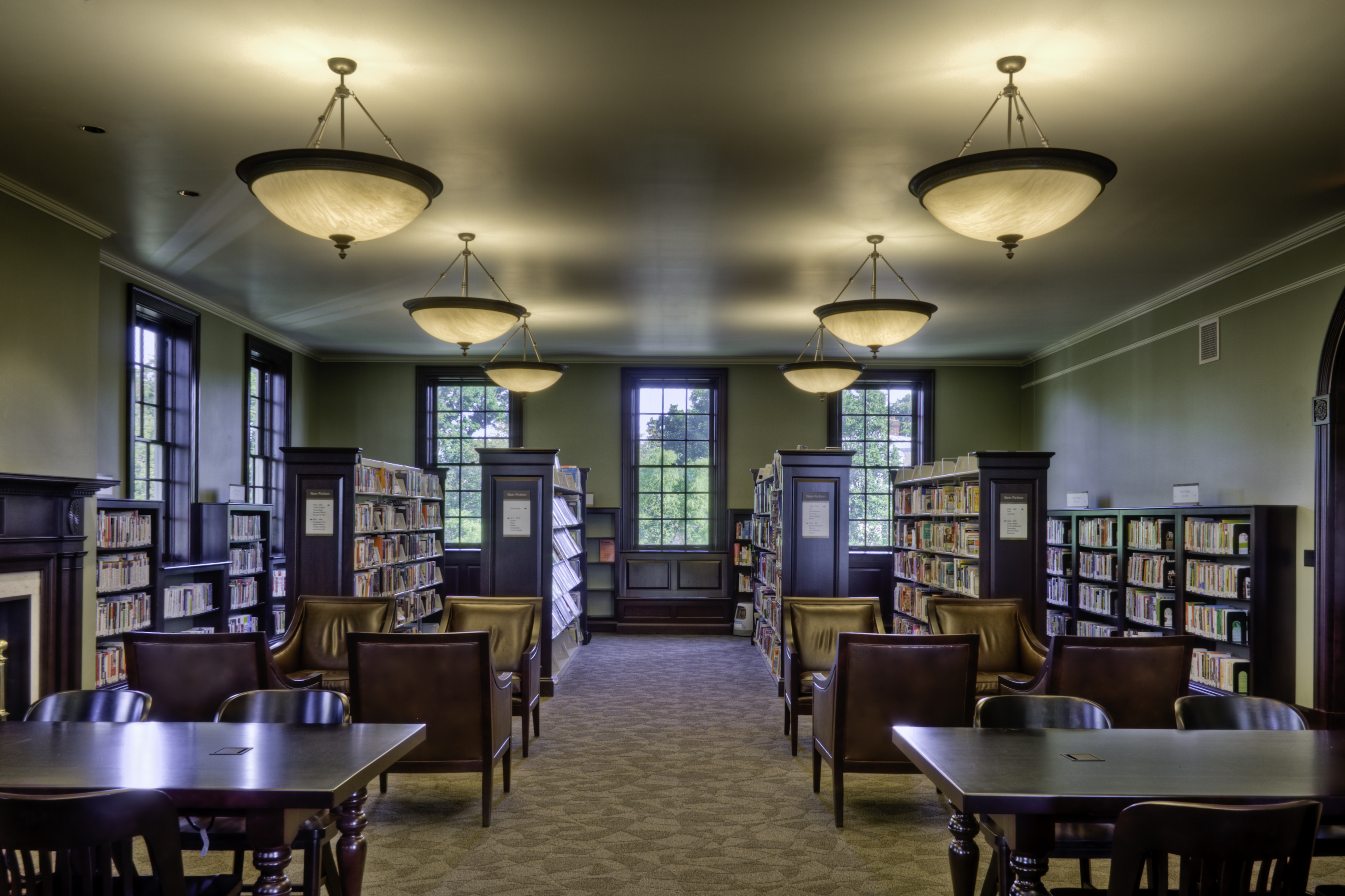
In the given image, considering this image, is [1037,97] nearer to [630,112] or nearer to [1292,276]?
[630,112]

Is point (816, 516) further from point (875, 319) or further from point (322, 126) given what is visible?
point (322, 126)

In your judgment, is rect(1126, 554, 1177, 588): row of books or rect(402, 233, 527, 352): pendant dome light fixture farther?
rect(1126, 554, 1177, 588): row of books

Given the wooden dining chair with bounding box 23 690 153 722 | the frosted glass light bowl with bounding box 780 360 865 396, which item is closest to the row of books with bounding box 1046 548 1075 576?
the frosted glass light bowl with bounding box 780 360 865 396

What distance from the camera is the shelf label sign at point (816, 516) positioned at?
823cm

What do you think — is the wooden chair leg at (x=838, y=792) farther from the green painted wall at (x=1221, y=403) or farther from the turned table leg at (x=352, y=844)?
the green painted wall at (x=1221, y=403)

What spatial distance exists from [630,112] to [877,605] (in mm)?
3782

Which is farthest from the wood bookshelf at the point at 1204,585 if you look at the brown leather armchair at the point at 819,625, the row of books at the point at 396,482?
the row of books at the point at 396,482

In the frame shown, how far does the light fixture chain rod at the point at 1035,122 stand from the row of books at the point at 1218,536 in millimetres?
3655

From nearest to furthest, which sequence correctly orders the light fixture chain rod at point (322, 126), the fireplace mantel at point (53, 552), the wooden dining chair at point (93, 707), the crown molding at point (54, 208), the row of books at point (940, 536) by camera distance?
the wooden dining chair at point (93, 707), the light fixture chain rod at point (322, 126), the fireplace mantel at point (53, 552), the crown molding at point (54, 208), the row of books at point (940, 536)

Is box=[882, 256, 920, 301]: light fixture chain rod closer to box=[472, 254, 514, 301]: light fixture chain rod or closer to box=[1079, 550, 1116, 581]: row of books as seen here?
box=[1079, 550, 1116, 581]: row of books

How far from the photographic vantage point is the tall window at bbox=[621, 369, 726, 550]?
13.8 m

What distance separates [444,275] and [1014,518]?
17.0 feet

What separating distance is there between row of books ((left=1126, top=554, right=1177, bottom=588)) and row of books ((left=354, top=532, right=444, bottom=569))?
669 cm

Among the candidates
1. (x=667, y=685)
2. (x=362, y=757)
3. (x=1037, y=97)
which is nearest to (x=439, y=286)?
(x=667, y=685)
